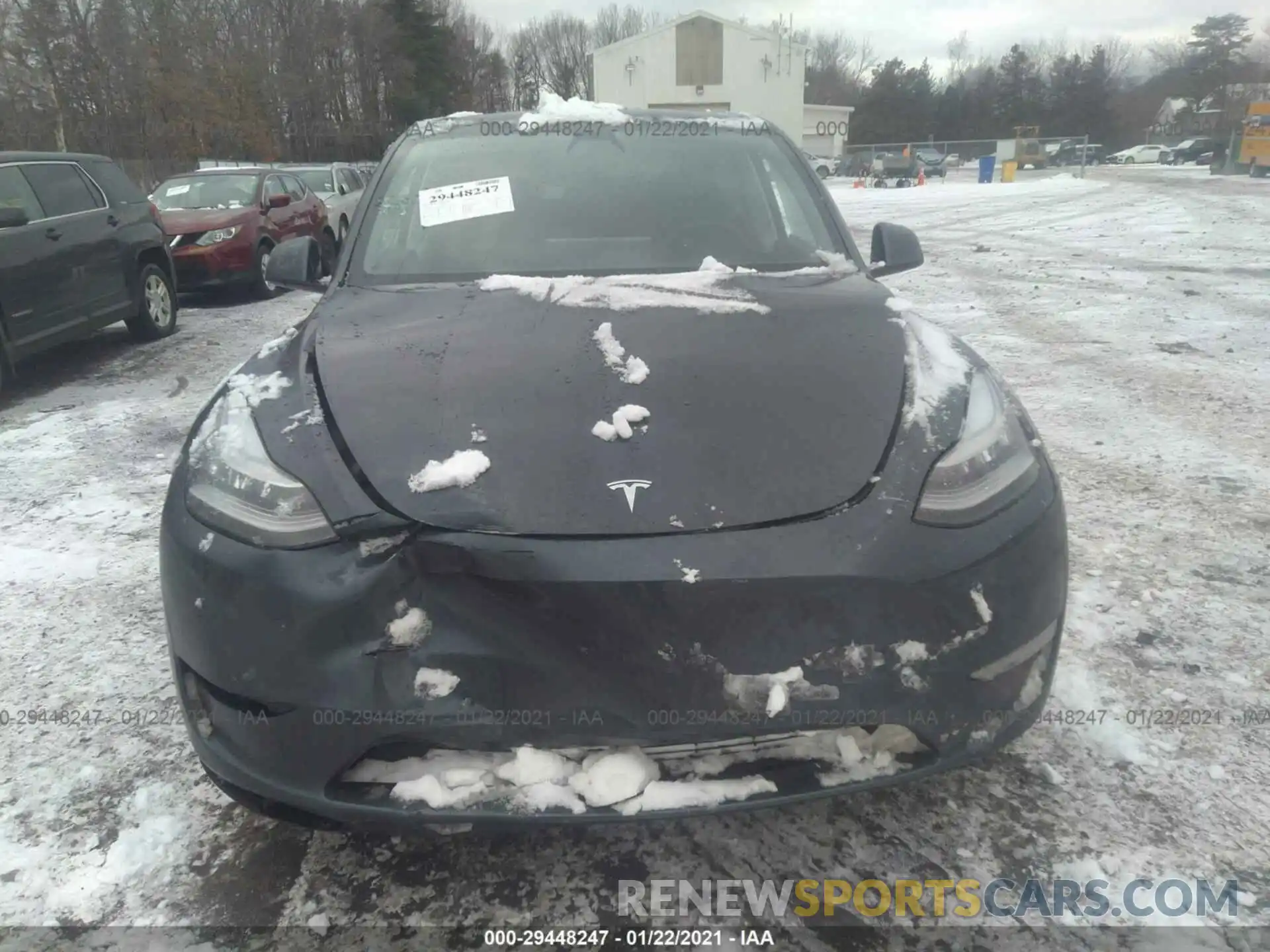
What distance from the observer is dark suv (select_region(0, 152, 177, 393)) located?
19.2 feet

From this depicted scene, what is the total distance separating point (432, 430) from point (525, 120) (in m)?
1.93

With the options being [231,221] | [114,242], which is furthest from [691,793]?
[231,221]

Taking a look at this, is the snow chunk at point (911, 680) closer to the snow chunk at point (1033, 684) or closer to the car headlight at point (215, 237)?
the snow chunk at point (1033, 684)

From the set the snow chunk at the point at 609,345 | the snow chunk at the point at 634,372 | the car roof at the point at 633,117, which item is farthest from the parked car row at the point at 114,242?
the snow chunk at the point at 634,372

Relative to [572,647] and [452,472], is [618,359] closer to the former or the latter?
[452,472]

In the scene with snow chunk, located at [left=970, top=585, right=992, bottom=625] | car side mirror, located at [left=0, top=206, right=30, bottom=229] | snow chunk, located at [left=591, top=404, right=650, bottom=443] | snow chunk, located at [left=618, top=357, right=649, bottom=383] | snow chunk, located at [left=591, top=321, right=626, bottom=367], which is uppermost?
car side mirror, located at [left=0, top=206, right=30, bottom=229]

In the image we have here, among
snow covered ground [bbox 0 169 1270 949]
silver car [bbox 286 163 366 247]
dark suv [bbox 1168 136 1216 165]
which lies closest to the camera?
snow covered ground [bbox 0 169 1270 949]

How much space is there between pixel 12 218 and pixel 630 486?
19.7ft

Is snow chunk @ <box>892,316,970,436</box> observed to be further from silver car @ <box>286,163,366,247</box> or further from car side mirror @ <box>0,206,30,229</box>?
silver car @ <box>286,163,366,247</box>

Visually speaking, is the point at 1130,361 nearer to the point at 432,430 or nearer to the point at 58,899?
the point at 432,430

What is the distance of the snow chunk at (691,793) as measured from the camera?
1.53 metres

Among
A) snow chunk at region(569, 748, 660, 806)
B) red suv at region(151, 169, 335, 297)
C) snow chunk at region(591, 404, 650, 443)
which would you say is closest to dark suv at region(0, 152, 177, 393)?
red suv at region(151, 169, 335, 297)

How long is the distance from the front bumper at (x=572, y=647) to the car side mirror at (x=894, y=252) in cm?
166

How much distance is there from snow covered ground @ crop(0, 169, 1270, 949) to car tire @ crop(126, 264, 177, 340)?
243cm
